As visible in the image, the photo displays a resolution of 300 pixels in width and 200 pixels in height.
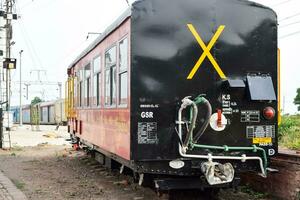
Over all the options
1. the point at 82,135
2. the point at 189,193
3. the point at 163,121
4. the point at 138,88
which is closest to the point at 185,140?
the point at 163,121

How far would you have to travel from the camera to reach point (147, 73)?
22.5ft

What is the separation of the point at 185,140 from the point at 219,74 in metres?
1.06

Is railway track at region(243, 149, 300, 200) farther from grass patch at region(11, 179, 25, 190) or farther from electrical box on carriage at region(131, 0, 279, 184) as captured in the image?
grass patch at region(11, 179, 25, 190)

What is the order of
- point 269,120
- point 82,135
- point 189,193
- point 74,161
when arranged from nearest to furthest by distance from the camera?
point 269,120
point 189,193
point 82,135
point 74,161

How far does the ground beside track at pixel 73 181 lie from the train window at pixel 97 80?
1731 mm

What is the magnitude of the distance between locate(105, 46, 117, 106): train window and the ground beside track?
1.76 metres

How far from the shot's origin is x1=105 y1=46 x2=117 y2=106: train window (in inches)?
314

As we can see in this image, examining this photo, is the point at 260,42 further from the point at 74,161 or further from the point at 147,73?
the point at 74,161

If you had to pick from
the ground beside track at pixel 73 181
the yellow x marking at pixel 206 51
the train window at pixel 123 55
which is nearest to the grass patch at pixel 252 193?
the ground beside track at pixel 73 181

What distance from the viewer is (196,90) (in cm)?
704

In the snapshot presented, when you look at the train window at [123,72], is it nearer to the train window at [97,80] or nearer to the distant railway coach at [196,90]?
the distant railway coach at [196,90]

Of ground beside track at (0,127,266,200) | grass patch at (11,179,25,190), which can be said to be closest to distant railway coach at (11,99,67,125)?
ground beside track at (0,127,266,200)

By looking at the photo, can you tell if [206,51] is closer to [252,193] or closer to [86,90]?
[252,193]

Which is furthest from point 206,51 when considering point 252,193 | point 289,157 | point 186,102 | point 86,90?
point 86,90
